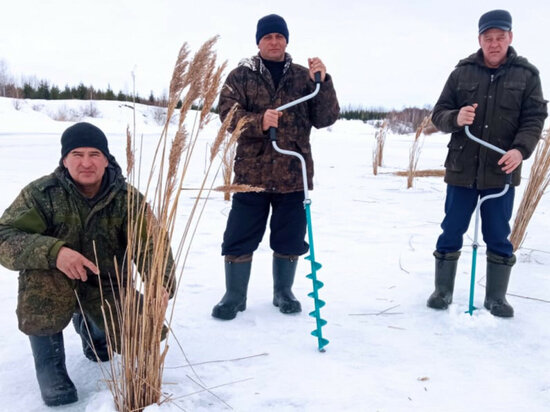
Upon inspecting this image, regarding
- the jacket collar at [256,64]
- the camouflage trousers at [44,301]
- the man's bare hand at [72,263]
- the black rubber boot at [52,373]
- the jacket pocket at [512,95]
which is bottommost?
Result: the black rubber boot at [52,373]

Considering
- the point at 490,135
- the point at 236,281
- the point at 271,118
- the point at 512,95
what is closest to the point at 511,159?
the point at 490,135

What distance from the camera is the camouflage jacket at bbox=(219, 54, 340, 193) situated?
238 centimetres

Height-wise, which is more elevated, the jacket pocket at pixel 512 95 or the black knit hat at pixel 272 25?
the black knit hat at pixel 272 25

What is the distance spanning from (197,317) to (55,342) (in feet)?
2.71

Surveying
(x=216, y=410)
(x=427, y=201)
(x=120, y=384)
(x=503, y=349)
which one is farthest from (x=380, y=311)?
(x=427, y=201)

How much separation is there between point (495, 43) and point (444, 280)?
1162mm

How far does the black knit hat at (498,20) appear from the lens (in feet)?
7.25

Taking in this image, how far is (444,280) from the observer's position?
2.55 m

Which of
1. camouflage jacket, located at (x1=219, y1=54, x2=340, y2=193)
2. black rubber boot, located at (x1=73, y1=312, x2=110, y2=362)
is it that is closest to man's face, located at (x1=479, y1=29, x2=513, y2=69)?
camouflage jacket, located at (x1=219, y1=54, x2=340, y2=193)

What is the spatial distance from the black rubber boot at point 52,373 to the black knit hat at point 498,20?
2171 millimetres

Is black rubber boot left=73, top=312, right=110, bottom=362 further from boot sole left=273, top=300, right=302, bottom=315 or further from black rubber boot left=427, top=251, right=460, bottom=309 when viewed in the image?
black rubber boot left=427, top=251, right=460, bottom=309

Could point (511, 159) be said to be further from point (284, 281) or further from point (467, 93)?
point (284, 281)

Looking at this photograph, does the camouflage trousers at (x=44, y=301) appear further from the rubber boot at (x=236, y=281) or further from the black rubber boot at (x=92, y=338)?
the rubber boot at (x=236, y=281)

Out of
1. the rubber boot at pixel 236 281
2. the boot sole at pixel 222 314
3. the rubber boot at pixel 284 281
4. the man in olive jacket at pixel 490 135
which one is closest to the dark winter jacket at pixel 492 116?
the man in olive jacket at pixel 490 135
